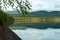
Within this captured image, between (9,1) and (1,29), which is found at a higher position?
(9,1)

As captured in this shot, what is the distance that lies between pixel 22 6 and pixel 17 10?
0.36 m

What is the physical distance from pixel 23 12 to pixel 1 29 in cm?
180

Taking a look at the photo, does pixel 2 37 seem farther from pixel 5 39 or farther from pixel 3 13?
pixel 3 13

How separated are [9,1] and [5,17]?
1.67 metres

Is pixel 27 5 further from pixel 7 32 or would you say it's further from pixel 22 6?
pixel 7 32

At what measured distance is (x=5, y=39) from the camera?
18.5 meters

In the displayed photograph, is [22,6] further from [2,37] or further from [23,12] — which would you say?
[2,37]

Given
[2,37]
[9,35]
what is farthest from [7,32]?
[2,37]

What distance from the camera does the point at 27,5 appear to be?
18438 millimetres

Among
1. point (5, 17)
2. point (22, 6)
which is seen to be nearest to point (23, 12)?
point (22, 6)

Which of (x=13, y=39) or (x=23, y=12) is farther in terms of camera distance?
(x=13, y=39)

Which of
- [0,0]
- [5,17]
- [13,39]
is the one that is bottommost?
[13,39]

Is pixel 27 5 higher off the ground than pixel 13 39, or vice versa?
pixel 27 5

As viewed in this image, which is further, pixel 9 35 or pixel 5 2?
pixel 9 35
